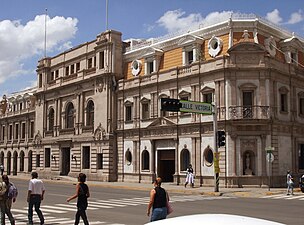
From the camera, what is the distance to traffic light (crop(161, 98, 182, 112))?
26031mm

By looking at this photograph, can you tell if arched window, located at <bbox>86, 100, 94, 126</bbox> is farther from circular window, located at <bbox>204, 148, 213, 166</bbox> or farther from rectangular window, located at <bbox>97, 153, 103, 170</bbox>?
circular window, located at <bbox>204, 148, 213, 166</bbox>

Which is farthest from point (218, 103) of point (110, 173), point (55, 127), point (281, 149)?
point (55, 127)

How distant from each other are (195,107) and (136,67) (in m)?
17.7

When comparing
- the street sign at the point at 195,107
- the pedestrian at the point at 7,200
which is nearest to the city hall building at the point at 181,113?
the street sign at the point at 195,107

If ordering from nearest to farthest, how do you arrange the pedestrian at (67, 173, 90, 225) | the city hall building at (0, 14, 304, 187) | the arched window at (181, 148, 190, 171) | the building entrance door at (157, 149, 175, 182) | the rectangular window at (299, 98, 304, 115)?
the pedestrian at (67, 173, 90, 225) < the city hall building at (0, 14, 304, 187) < the arched window at (181, 148, 190, 171) < the rectangular window at (299, 98, 304, 115) < the building entrance door at (157, 149, 175, 182)

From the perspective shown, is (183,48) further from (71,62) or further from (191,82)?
(71,62)

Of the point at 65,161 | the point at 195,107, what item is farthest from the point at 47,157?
the point at 195,107

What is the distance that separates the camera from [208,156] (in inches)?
1430

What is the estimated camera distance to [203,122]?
3641 centimetres

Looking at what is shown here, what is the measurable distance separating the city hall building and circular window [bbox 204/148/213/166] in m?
0.14

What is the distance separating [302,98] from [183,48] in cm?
1153

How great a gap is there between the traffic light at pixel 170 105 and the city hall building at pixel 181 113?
8.81 meters

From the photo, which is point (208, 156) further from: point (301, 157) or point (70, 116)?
point (70, 116)

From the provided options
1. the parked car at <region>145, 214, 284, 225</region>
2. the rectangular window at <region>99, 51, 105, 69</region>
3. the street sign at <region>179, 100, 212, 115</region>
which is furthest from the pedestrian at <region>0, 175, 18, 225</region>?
the rectangular window at <region>99, 51, 105, 69</region>
